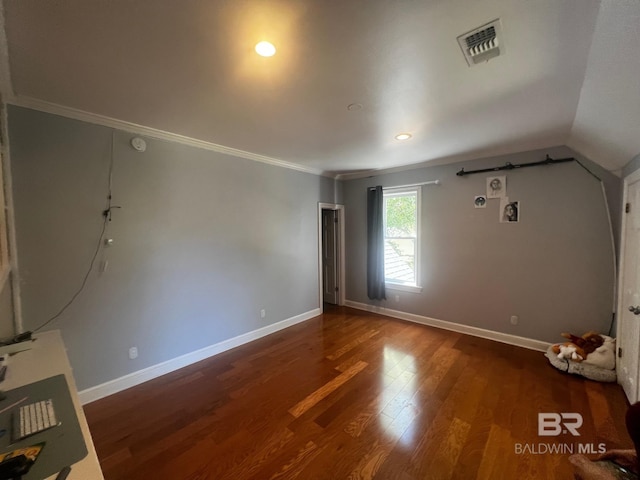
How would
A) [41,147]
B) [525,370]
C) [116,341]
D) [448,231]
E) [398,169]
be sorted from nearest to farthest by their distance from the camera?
[41,147] → [116,341] → [525,370] → [448,231] → [398,169]

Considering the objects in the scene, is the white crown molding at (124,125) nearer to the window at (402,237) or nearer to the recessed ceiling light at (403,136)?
the recessed ceiling light at (403,136)

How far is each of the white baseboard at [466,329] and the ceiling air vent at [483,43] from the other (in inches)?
132

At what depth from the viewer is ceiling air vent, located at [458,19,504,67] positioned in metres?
1.32

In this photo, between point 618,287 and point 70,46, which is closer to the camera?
point 70,46

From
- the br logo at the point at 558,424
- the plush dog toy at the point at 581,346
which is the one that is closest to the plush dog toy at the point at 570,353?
the plush dog toy at the point at 581,346

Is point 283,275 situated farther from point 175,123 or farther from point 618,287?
point 618,287

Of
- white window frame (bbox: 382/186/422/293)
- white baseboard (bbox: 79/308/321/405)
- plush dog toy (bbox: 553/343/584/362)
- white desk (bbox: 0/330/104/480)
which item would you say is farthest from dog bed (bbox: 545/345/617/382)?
white desk (bbox: 0/330/104/480)

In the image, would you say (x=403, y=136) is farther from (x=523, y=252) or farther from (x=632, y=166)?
(x=523, y=252)

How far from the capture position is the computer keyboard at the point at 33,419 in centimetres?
97

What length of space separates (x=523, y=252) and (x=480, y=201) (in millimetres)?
836

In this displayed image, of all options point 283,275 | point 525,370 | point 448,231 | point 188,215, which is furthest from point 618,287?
point 188,215

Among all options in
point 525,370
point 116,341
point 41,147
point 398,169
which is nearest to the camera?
point 41,147

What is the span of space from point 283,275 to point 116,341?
2134 millimetres

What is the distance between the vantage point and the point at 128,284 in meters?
2.54
